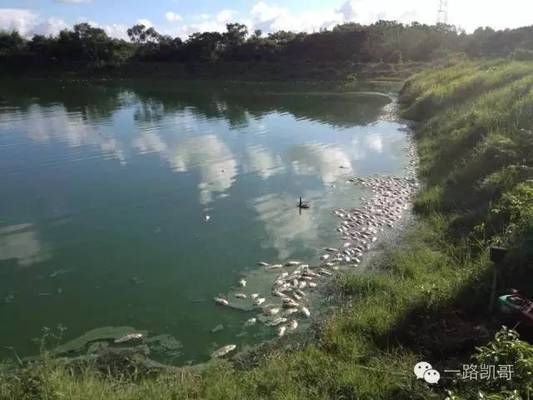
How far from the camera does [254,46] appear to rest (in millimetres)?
103250

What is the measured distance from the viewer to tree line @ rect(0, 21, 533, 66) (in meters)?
98.9

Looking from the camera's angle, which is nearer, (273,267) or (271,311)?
(271,311)

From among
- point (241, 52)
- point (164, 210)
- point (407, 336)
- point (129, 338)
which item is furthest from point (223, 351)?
point (241, 52)

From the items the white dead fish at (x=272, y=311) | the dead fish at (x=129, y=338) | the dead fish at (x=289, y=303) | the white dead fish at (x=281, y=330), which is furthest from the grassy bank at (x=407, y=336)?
the white dead fish at (x=272, y=311)

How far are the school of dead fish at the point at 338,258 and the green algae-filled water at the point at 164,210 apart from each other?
501 millimetres

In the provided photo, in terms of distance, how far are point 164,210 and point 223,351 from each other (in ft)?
33.3

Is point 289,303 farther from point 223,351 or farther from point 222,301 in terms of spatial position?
point 223,351

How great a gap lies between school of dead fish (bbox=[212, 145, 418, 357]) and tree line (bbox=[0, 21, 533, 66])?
79341 mm

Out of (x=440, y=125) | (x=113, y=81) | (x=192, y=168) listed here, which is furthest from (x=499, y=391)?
(x=113, y=81)

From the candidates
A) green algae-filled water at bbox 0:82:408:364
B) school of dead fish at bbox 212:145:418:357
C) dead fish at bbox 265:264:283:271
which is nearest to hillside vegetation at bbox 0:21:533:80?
green algae-filled water at bbox 0:82:408:364

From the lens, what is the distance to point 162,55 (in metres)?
105

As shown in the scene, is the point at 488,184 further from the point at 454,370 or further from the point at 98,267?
the point at 98,267

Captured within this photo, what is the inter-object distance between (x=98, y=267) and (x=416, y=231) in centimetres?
1052

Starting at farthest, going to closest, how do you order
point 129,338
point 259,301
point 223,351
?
point 259,301, point 129,338, point 223,351
